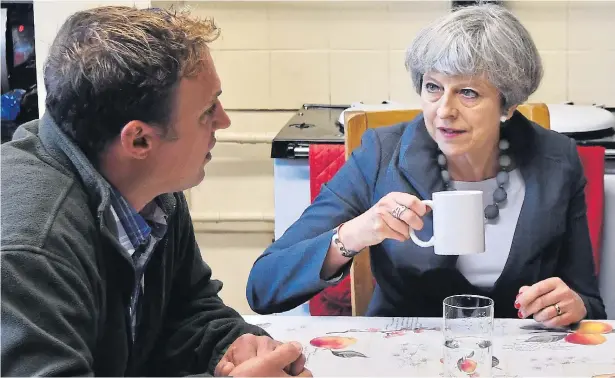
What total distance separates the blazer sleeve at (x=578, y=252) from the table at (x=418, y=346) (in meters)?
0.21

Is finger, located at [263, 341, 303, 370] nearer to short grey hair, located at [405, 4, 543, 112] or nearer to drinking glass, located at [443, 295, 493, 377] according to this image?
drinking glass, located at [443, 295, 493, 377]

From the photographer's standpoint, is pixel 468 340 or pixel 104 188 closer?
pixel 104 188

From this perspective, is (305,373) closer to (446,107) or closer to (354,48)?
(446,107)

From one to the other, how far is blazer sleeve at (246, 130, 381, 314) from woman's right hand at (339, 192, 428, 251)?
0.06m

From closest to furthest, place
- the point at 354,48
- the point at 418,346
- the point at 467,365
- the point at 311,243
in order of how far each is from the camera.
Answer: the point at 467,365
the point at 418,346
the point at 311,243
the point at 354,48

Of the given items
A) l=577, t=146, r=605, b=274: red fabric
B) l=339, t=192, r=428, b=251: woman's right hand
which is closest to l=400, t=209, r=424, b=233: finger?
l=339, t=192, r=428, b=251: woman's right hand

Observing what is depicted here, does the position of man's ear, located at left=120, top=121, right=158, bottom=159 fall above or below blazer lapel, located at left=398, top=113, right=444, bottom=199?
above

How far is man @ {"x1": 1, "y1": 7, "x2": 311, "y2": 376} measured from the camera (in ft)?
2.50

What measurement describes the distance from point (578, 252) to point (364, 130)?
465 mm

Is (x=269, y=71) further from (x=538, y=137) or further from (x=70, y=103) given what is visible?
(x=70, y=103)

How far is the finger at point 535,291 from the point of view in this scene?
1.20m

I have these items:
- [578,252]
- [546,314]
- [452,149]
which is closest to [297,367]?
[546,314]

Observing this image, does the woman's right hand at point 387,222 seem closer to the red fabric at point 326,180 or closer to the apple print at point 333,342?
the apple print at point 333,342

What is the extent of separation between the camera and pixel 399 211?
1.17 meters
